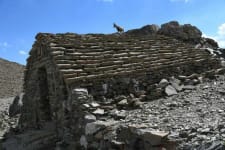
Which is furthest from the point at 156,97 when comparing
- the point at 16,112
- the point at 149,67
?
the point at 16,112

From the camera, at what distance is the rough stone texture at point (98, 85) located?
6811 mm

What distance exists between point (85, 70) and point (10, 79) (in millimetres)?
A: 17147

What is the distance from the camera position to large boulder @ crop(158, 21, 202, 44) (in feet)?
48.3

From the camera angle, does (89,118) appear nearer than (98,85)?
Yes

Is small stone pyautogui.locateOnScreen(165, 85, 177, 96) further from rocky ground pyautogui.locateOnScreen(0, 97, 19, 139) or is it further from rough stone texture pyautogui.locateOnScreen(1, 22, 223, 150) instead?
rocky ground pyautogui.locateOnScreen(0, 97, 19, 139)

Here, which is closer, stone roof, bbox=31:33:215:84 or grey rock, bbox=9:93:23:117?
stone roof, bbox=31:33:215:84

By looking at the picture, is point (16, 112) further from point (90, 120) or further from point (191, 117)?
point (191, 117)

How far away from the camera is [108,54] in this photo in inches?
382

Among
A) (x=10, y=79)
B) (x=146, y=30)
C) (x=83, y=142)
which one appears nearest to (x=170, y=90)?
(x=83, y=142)

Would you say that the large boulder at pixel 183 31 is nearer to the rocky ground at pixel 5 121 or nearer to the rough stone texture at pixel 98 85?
the rough stone texture at pixel 98 85

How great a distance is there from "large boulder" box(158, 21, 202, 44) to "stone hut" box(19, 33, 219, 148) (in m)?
2.51

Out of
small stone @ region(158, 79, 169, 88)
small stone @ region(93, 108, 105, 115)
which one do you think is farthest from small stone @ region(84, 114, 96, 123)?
small stone @ region(158, 79, 169, 88)

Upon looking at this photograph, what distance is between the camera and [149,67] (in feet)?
32.2

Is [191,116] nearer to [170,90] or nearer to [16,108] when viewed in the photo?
[170,90]
